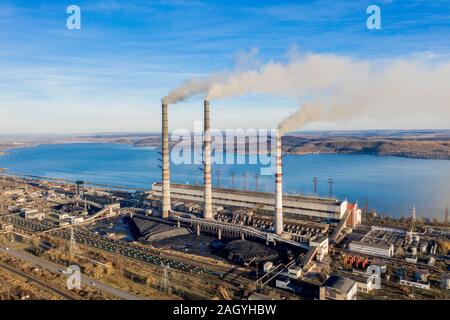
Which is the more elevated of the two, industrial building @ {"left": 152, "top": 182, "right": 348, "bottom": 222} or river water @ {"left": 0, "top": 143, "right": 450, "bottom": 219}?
industrial building @ {"left": 152, "top": 182, "right": 348, "bottom": 222}

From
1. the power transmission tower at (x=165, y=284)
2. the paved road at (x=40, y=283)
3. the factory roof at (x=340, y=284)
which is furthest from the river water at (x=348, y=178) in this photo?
the paved road at (x=40, y=283)

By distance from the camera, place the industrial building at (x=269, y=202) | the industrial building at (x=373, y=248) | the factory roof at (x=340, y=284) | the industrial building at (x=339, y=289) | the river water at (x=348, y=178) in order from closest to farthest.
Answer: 1. the industrial building at (x=339, y=289)
2. the factory roof at (x=340, y=284)
3. the industrial building at (x=373, y=248)
4. the industrial building at (x=269, y=202)
5. the river water at (x=348, y=178)

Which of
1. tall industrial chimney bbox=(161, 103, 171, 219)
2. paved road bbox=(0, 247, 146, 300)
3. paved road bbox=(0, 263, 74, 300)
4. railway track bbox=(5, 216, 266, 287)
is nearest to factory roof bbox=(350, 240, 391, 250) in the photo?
railway track bbox=(5, 216, 266, 287)

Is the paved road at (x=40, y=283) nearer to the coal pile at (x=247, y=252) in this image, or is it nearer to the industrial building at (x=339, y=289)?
the coal pile at (x=247, y=252)

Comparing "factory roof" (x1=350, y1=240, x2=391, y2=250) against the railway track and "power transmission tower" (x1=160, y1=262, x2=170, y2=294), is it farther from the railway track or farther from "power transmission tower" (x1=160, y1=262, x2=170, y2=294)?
"power transmission tower" (x1=160, y1=262, x2=170, y2=294)

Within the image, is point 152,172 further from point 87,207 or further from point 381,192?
point 381,192

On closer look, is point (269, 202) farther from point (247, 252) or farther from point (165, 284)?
point (165, 284)
